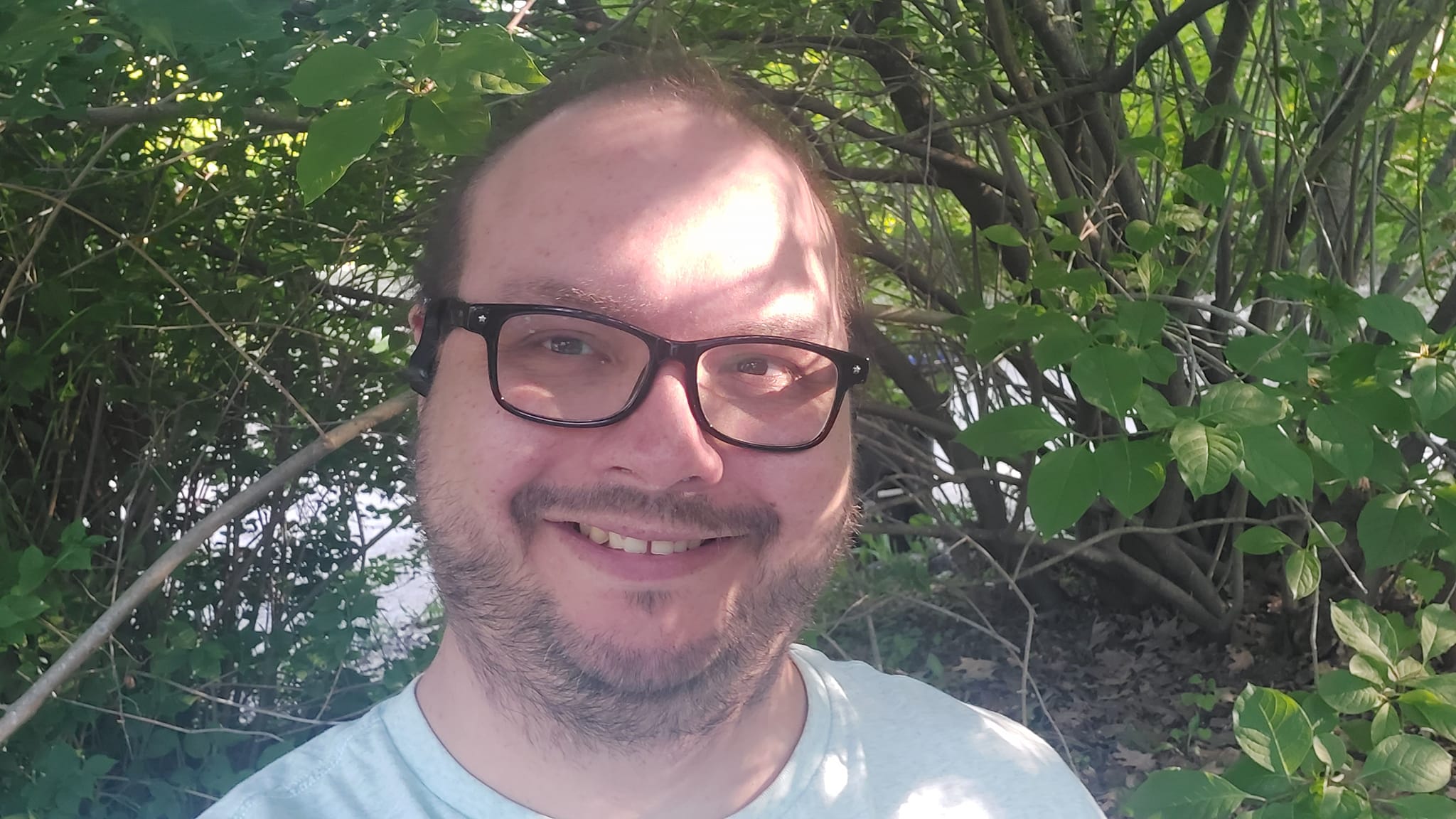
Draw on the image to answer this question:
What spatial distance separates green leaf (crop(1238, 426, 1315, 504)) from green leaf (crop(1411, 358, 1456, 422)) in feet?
0.97

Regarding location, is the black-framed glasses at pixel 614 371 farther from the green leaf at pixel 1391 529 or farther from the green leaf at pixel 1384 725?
the green leaf at pixel 1391 529

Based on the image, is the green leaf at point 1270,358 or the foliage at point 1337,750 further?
the green leaf at point 1270,358

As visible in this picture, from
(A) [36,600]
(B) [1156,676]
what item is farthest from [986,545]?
(A) [36,600]

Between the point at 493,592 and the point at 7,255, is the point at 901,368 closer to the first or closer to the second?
A: the point at 493,592

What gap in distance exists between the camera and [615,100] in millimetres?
1518

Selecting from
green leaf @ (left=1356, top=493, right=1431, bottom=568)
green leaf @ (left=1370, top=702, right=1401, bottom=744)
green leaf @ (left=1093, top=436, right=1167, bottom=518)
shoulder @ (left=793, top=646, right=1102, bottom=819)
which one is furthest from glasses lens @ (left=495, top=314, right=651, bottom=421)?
green leaf @ (left=1356, top=493, right=1431, bottom=568)

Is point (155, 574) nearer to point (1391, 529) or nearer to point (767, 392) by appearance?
point (767, 392)

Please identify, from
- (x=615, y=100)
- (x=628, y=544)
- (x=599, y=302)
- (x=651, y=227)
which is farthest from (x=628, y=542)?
(x=615, y=100)

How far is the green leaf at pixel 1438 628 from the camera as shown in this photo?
173 centimetres

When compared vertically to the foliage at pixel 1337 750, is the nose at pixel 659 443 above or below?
above

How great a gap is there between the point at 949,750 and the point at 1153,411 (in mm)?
660

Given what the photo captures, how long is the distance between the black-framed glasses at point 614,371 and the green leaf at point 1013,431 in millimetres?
431

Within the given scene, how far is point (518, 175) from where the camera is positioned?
146 cm

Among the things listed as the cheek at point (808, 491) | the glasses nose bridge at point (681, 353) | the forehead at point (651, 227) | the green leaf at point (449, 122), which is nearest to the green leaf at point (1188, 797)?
the cheek at point (808, 491)
